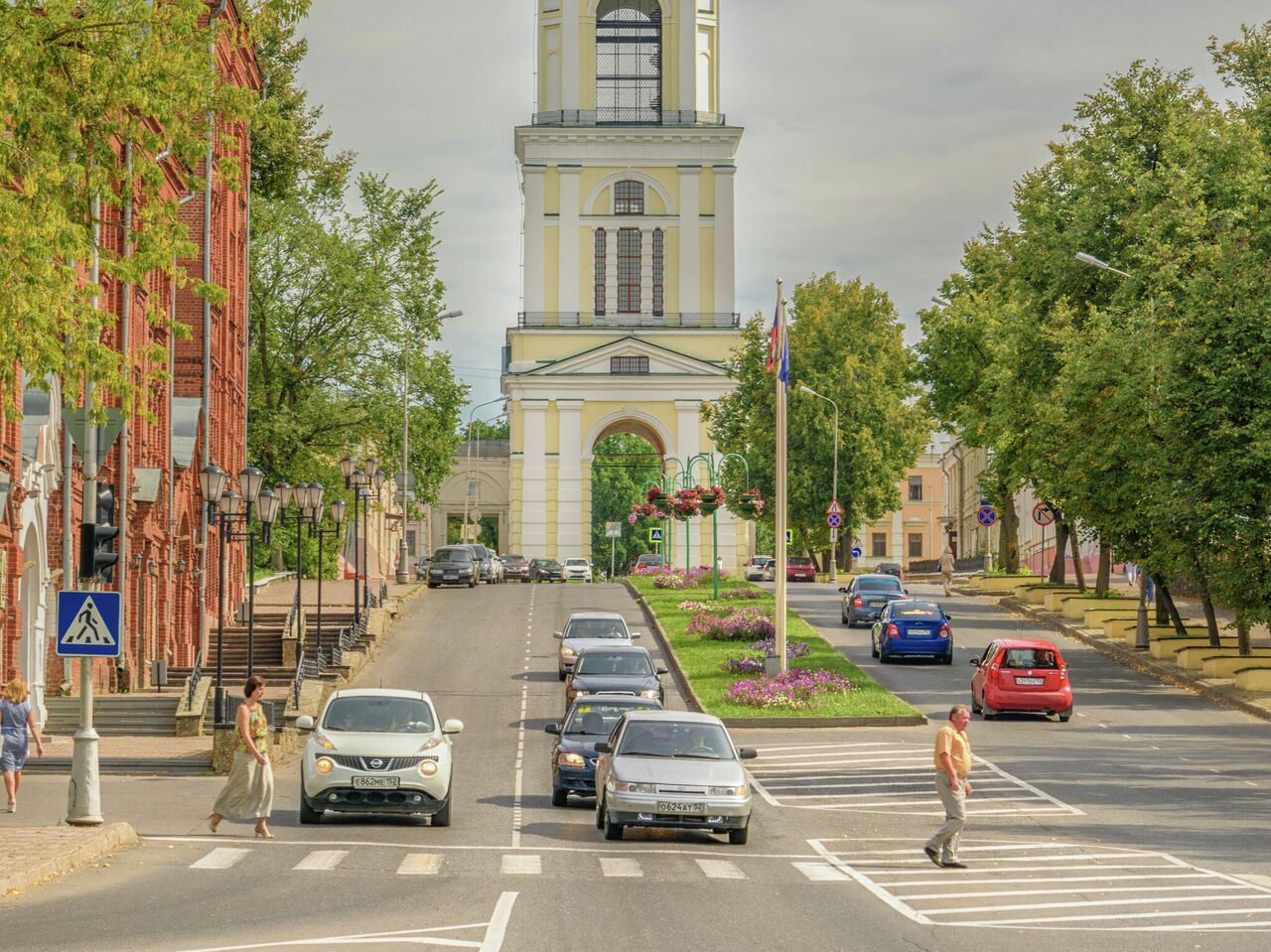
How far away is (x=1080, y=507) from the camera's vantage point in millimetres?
47344

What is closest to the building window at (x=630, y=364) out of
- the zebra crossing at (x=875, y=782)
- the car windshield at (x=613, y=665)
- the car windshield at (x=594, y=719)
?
the car windshield at (x=613, y=665)

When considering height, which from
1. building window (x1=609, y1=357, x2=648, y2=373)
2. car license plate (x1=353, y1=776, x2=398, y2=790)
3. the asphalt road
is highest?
building window (x1=609, y1=357, x2=648, y2=373)

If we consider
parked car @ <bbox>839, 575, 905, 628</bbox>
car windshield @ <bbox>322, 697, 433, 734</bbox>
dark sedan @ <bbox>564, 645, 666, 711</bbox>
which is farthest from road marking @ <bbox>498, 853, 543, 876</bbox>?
parked car @ <bbox>839, 575, 905, 628</bbox>

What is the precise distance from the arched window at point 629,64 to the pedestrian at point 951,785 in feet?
272

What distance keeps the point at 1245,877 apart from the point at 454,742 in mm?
18853

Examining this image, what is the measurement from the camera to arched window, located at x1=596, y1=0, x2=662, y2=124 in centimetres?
9969

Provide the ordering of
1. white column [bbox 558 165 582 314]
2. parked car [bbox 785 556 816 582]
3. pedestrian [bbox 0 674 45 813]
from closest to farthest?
pedestrian [bbox 0 674 45 813]
parked car [bbox 785 556 816 582]
white column [bbox 558 165 582 314]

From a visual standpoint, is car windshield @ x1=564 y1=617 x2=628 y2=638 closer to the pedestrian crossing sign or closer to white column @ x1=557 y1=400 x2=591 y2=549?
the pedestrian crossing sign

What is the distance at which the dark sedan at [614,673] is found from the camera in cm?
3503

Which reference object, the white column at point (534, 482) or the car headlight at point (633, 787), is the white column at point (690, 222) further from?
the car headlight at point (633, 787)

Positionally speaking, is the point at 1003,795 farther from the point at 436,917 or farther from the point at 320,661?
the point at 320,661

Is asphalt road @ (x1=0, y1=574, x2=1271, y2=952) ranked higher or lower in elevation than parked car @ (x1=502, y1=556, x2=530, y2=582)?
lower

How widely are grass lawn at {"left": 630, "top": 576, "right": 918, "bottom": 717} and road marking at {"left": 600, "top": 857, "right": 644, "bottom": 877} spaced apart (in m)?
17.0

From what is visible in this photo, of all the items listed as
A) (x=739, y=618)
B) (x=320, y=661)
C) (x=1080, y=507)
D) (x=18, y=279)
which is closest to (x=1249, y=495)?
(x=1080, y=507)
